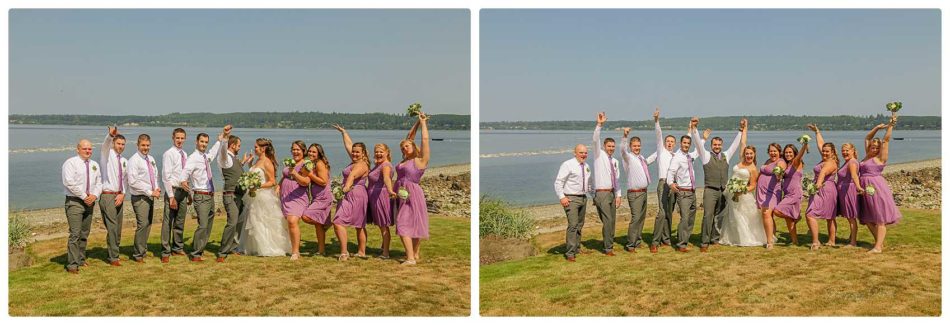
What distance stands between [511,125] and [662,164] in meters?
1.91

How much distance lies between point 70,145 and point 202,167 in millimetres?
3430

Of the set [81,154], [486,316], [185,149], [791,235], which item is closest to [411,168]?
[486,316]

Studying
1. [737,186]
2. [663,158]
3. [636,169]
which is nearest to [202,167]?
[636,169]

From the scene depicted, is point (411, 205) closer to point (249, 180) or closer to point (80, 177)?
point (249, 180)

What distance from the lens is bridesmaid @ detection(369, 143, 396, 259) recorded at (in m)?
9.35

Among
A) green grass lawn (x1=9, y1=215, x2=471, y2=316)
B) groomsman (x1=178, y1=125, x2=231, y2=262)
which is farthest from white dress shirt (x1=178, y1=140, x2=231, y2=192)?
green grass lawn (x1=9, y1=215, x2=471, y2=316)

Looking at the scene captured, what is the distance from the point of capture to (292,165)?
9727 millimetres

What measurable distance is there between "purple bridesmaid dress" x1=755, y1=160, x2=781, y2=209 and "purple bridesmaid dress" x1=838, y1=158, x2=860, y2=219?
0.72m

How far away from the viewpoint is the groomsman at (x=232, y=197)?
981cm

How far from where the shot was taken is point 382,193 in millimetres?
9539

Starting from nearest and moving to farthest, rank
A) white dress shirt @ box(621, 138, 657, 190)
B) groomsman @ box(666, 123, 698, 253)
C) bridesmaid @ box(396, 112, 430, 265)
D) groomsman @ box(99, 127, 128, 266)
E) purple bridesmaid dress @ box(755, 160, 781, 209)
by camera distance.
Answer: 1. groomsman @ box(99, 127, 128, 266)
2. bridesmaid @ box(396, 112, 430, 265)
3. white dress shirt @ box(621, 138, 657, 190)
4. groomsman @ box(666, 123, 698, 253)
5. purple bridesmaid dress @ box(755, 160, 781, 209)

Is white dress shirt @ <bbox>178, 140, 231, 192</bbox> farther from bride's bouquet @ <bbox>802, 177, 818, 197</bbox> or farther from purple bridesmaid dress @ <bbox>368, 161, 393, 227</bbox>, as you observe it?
bride's bouquet @ <bbox>802, 177, 818, 197</bbox>

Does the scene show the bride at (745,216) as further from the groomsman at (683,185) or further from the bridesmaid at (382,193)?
the bridesmaid at (382,193)

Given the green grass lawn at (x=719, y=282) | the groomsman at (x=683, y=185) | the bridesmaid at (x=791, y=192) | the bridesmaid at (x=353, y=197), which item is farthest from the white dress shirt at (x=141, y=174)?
the bridesmaid at (x=791, y=192)
